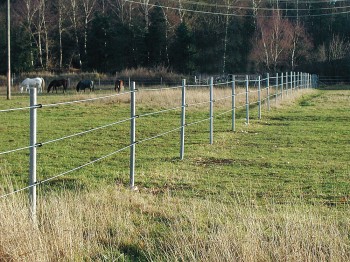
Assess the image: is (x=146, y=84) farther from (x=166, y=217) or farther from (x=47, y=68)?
(x=166, y=217)

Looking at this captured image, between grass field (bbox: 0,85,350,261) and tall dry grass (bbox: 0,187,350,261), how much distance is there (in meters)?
0.01

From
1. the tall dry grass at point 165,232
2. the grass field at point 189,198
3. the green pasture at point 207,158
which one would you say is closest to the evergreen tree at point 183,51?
the green pasture at point 207,158

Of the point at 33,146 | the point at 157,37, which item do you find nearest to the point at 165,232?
the point at 33,146

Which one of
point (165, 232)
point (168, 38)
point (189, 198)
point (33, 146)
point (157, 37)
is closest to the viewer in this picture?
point (33, 146)

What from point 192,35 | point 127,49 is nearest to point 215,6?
point 192,35

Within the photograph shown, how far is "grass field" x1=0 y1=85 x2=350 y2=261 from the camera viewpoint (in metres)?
4.17

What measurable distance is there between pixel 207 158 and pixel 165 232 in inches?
205

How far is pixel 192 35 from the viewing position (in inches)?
2250

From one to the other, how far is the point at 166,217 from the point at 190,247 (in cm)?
112

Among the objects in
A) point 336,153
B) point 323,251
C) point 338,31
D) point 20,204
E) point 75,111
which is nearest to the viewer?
point 323,251

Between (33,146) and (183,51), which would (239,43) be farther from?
(33,146)

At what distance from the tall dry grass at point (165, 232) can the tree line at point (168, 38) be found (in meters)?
48.3

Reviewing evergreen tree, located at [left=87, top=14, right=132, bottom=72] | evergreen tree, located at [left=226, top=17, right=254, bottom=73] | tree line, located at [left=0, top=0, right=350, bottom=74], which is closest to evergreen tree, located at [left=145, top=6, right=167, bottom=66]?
tree line, located at [left=0, top=0, right=350, bottom=74]

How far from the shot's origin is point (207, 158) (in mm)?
10031
